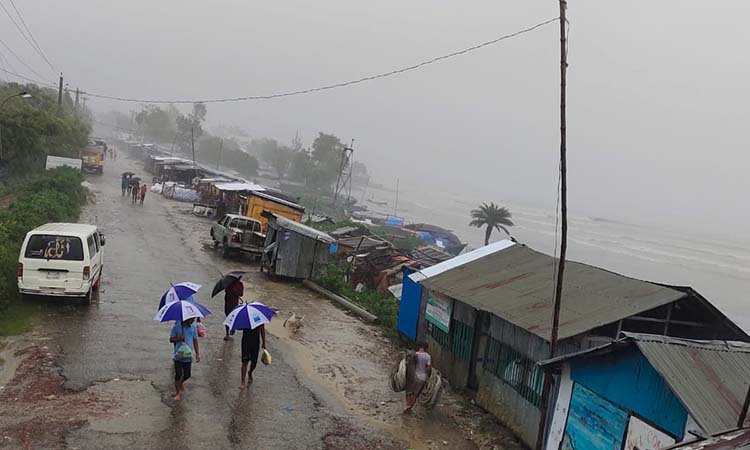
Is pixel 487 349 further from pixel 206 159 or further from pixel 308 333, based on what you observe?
pixel 206 159

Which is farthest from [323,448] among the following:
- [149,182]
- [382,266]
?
[149,182]

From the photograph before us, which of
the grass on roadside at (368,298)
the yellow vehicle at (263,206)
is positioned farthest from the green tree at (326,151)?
the grass on roadside at (368,298)

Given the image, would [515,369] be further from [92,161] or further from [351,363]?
[92,161]

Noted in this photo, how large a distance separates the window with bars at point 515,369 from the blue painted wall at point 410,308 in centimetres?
334

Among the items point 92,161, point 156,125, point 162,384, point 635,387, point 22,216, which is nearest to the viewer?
point 635,387

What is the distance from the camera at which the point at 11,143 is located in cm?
3566

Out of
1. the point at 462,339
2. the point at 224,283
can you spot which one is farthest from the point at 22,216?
the point at 462,339

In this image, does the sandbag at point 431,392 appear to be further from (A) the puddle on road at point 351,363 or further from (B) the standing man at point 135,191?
(B) the standing man at point 135,191

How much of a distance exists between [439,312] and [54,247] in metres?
8.80

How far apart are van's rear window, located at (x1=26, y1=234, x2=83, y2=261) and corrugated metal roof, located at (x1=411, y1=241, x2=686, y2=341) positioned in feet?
25.8

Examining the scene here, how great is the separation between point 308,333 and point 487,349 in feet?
16.8

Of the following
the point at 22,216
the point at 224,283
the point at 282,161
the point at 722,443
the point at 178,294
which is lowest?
the point at 22,216

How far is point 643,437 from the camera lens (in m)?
7.32

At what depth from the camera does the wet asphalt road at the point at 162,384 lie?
834 centimetres
